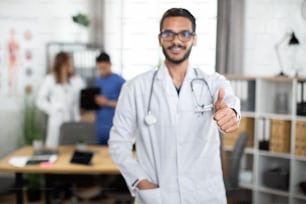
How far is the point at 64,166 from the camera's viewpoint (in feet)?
5.16

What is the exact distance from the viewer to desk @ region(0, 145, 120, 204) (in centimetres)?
154

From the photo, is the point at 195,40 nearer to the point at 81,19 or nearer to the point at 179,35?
the point at 179,35

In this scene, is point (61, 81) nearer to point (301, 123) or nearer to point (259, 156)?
point (259, 156)

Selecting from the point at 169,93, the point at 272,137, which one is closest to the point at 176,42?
the point at 169,93

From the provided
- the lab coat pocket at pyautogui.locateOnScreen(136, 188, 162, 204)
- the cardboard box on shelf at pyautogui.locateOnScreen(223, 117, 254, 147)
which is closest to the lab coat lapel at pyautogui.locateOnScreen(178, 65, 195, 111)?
the lab coat pocket at pyautogui.locateOnScreen(136, 188, 162, 204)

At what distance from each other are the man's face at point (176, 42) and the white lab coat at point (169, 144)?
0.15 ft

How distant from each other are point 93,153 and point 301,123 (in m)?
0.74

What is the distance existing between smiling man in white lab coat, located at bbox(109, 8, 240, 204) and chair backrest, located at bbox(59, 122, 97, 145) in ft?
1.02

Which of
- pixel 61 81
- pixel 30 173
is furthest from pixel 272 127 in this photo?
pixel 30 173

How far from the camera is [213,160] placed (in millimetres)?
1276

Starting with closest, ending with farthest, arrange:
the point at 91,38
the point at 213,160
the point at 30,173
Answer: the point at 213,160 → the point at 91,38 → the point at 30,173

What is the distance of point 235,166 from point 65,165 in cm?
60

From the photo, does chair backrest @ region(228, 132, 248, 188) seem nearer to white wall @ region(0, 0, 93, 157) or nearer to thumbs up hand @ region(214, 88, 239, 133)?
thumbs up hand @ region(214, 88, 239, 133)

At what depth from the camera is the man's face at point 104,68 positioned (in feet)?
4.90
